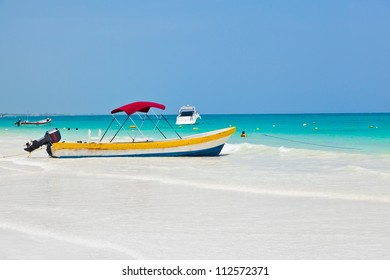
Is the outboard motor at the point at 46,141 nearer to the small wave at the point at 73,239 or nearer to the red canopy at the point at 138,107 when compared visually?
the red canopy at the point at 138,107

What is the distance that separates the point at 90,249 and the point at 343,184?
6.92m

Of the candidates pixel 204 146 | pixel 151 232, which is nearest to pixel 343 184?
pixel 151 232

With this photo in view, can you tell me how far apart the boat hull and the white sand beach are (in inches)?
152

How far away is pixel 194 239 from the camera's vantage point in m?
6.64

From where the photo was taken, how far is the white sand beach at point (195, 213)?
619cm

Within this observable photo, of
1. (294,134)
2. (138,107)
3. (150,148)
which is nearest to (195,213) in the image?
(150,148)

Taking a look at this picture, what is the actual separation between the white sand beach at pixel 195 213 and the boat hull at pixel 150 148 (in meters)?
3.87

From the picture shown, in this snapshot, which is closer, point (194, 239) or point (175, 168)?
point (194, 239)

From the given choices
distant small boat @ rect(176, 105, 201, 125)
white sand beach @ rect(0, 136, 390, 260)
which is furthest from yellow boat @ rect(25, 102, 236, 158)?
distant small boat @ rect(176, 105, 201, 125)

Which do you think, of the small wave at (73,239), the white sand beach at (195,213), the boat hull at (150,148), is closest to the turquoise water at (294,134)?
the boat hull at (150,148)

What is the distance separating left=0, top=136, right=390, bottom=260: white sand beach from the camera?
20.3ft

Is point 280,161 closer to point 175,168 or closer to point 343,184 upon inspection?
point 175,168

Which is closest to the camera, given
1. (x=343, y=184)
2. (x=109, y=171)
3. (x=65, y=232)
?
(x=65, y=232)

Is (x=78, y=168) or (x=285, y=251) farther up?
(x=285, y=251)
